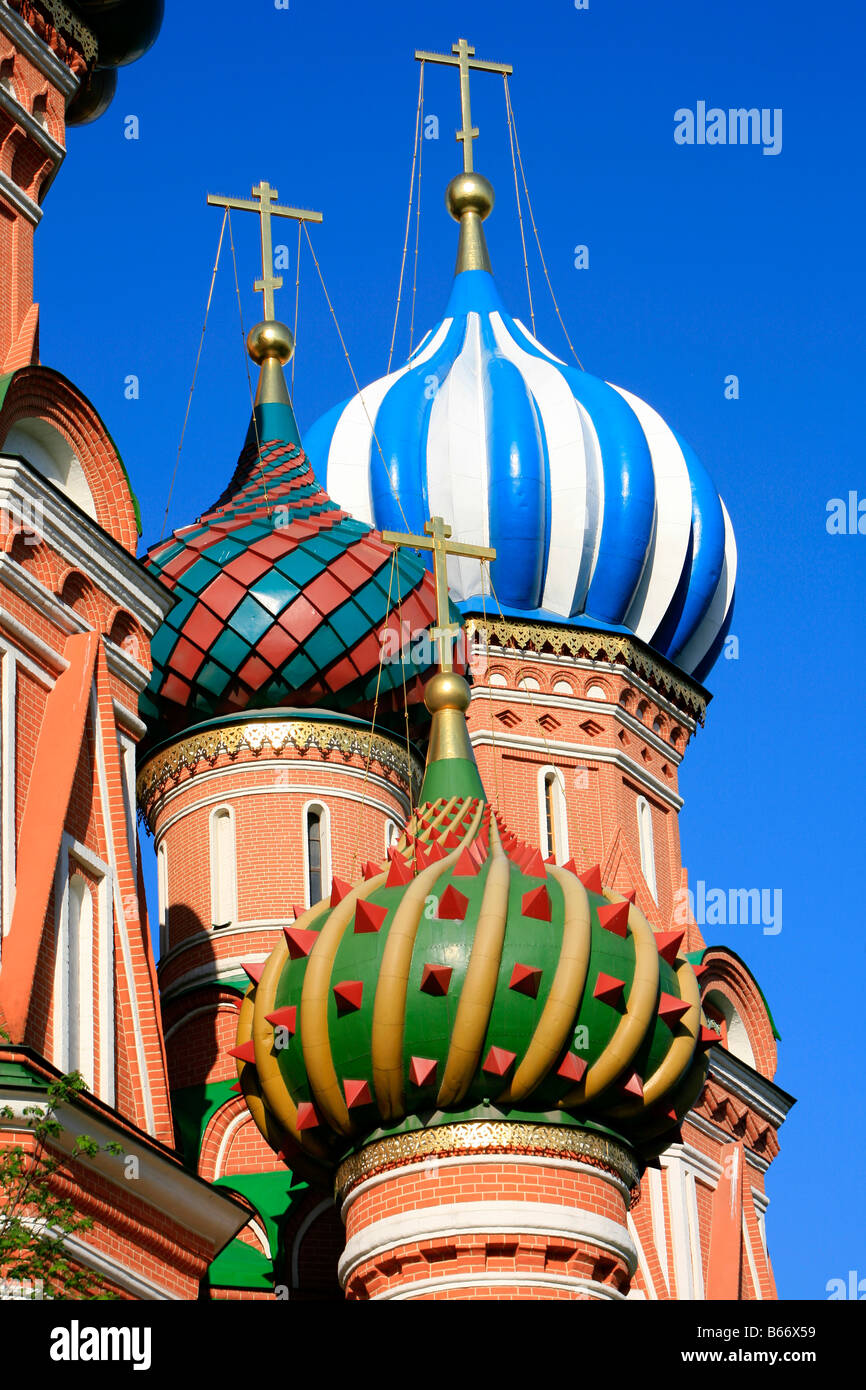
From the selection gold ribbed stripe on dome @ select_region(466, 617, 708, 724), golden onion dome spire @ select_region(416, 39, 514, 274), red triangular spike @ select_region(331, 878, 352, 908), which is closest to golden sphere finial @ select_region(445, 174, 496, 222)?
golden onion dome spire @ select_region(416, 39, 514, 274)

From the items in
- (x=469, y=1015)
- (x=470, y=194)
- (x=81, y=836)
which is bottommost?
(x=469, y=1015)

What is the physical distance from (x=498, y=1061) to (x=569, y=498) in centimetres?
789

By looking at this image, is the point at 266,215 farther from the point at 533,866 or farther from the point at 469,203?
the point at 533,866

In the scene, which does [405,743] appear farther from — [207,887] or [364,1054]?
[364,1054]

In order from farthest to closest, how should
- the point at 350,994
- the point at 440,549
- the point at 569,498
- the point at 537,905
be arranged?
the point at 569,498
the point at 440,549
the point at 537,905
the point at 350,994

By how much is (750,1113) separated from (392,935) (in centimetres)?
687

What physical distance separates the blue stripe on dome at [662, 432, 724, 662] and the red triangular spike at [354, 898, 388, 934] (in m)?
7.99

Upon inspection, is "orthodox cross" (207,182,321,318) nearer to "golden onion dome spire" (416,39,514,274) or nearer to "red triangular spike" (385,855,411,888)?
"golden onion dome spire" (416,39,514,274)

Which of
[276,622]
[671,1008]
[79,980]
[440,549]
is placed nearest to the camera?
[79,980]

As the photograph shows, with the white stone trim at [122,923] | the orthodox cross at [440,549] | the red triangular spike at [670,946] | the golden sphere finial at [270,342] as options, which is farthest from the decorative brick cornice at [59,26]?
the red triangular spike at [670,946]

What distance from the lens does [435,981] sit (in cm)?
1327

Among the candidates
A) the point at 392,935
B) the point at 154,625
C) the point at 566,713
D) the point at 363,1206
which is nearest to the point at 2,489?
the point at 154,625

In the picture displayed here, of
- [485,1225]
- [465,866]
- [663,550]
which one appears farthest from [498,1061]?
[663,550]

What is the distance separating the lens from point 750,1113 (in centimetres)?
1966
